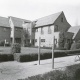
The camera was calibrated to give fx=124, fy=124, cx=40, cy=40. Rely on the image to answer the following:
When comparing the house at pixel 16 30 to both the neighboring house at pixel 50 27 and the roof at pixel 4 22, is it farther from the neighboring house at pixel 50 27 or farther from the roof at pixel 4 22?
the neighboring house at pixel 50 27

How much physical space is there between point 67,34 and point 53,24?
15.4 ft

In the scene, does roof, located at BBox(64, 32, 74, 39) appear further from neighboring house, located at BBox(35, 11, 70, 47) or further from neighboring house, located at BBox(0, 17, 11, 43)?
neighboring house, located at BBox(0, 17, 11, 43)

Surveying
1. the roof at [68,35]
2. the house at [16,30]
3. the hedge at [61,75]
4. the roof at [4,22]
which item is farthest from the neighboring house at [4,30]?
the hedge at [61,75]

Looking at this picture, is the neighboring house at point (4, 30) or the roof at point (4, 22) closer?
the neighboring house at point (4, 30)

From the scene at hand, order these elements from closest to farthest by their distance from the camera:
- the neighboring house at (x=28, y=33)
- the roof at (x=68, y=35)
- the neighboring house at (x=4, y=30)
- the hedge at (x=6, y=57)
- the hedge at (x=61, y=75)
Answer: the hedge at (x=61, y=75) < the hedge at (x=6, y=57) < the roof at (x=68, y=35) < the neighboring house at (x=28, y=33) < the neighboring house at (x=4, y=30)

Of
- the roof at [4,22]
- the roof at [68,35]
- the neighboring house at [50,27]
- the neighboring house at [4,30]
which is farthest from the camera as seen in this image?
the roof at [4,22]

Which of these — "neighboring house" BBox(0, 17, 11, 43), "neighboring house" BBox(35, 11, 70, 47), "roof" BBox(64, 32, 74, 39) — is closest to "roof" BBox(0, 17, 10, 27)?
"neighboring house" BBox(0, 17, 11, 43)

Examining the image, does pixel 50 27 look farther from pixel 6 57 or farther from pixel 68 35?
pixel 6 57

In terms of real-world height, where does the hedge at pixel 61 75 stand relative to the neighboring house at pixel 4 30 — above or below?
below

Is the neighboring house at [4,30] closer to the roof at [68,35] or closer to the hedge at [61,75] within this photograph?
the roof at [68,35]

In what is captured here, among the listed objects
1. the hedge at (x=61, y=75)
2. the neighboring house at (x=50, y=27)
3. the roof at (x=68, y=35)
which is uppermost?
the neighboring house at (x=50, y=27)

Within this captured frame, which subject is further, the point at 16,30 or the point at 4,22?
the point at 4,22

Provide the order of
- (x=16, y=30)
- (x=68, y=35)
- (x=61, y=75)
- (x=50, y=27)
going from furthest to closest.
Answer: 1. (x=16, y=30)
2. (x=50, y=27)
3. (x=68, y=35)
4. (x=61, y=75)

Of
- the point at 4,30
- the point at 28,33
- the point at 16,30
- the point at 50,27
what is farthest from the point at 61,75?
the point at 4,30
